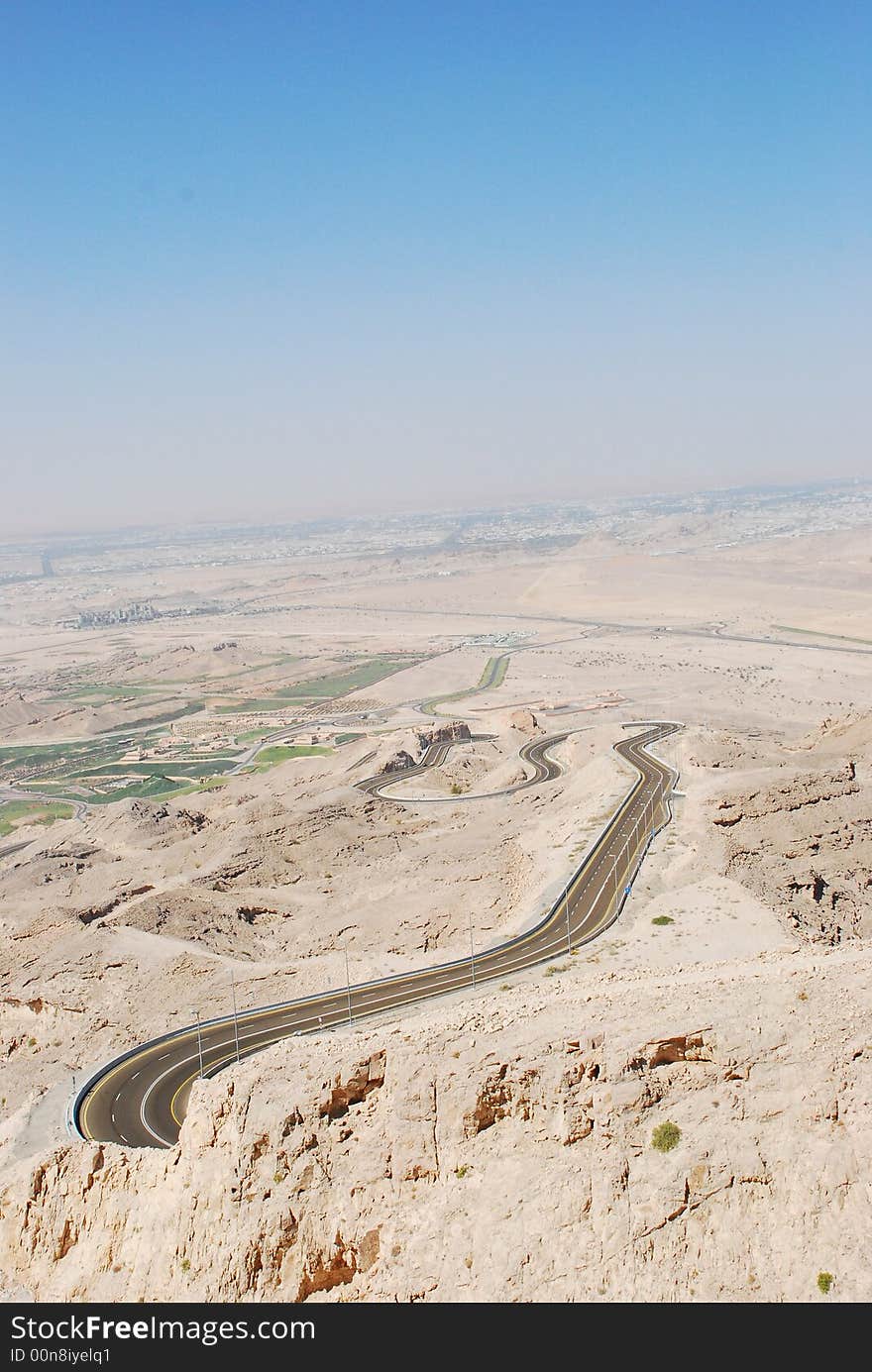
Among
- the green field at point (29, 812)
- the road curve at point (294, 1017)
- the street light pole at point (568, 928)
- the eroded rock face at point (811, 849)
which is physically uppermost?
the eroded rock face at point (811, 849)

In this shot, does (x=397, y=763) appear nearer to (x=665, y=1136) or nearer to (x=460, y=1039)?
(x=460, y=1039)

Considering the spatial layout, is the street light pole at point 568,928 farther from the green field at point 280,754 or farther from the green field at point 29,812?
the green field at point 29,812

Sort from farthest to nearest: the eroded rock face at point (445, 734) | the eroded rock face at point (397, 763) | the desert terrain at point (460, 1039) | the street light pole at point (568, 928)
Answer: the eroded rock face at point (445, 734), the eroded rock face at point (397, 763), the street light pole at point (568, 928), the desert terrain at point (460, 1039)

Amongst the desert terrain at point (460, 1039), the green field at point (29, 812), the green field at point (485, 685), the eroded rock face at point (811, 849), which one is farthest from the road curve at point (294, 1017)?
the green field at point (485, 685)

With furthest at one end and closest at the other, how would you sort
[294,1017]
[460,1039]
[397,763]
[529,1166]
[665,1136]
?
[397,763]
[294,1017]
[460,1039]
[529,1166]
[665,1136]

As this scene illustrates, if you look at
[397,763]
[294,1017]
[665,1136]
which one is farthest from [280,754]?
[665,1136]

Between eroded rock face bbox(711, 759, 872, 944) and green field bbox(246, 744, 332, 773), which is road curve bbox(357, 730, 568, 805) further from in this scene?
eroded rock face bbox(711, 759, 872, 944)
